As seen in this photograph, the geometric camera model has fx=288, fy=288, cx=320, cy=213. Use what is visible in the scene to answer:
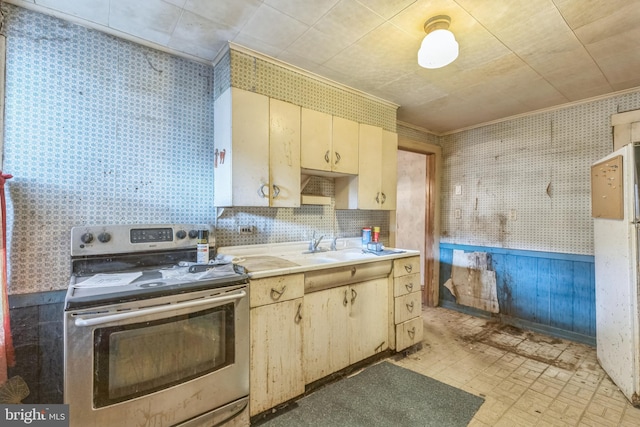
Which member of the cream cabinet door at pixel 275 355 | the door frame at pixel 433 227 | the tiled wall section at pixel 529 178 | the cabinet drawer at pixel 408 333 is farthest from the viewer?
the door frame at pixel 433 227

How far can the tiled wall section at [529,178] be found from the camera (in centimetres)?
291

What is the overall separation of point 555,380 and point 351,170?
2.36 metres

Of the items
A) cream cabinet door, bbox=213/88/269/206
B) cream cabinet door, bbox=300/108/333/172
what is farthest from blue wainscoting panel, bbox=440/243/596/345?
cream cabinet door, bbox=213/88/269/206

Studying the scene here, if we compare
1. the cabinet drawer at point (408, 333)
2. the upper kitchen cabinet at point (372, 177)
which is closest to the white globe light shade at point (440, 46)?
the upper kitchen cabinet at point (372, 177)

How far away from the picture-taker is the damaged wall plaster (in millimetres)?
3586

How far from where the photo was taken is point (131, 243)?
1.81 metres

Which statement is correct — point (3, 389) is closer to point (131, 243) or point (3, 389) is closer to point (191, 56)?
point (131, 243)

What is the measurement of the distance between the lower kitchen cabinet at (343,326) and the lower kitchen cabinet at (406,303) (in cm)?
10

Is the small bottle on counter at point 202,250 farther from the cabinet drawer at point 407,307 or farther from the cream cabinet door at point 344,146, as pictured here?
the cabinet drawer at point 407,307

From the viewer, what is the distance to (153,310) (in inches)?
54.1

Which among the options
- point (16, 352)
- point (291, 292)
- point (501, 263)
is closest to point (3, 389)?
point (16, 352)

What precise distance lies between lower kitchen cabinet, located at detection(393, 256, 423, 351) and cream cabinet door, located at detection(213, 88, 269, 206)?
1369 mm

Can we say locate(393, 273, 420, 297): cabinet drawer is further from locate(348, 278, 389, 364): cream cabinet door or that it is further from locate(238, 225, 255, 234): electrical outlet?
locate(238, 225, 255, 234): electrical outlet

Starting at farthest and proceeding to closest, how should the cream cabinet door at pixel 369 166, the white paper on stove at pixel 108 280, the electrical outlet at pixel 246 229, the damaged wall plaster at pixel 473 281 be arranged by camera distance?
the damaged wall plaster at pixel 473 281 < the cream cabinet door at pixel 369 166 < the electrical outlet at pixel 246 229 < the white paper on stove at pixel 108 280
